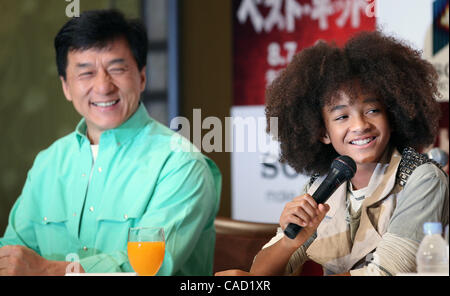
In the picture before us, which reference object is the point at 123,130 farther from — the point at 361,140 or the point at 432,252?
the point at 432,252

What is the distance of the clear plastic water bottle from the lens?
1224 mm

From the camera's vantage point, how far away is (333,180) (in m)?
1.34

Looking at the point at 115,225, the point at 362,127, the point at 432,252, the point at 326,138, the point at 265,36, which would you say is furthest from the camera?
the point at 265,36

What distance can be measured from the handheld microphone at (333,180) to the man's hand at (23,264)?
63cm

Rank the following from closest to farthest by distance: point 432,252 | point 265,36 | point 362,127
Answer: point 432,252 < point 362,127 < point 265,36

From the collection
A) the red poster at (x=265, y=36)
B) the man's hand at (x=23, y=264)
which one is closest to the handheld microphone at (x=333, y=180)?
the man's hand at (x=23, y=264)

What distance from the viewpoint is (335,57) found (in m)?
1.56

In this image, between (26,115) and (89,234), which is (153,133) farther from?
(26,115)

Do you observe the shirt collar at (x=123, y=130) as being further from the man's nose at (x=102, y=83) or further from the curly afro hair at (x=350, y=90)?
the curly afro hair at (x=350, y=90)

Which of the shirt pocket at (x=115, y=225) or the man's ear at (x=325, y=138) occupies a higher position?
the man's ear at (x=325, y=138)

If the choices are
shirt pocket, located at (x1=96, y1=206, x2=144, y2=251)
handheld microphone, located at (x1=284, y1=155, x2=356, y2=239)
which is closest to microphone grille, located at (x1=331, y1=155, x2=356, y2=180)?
handheld microphone, located at (x1=284, y1=155, x2=356, y2=239)

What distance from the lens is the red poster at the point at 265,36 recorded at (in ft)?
10.5

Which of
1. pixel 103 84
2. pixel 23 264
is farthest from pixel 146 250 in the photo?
pixel 103 84

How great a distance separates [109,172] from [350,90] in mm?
866
